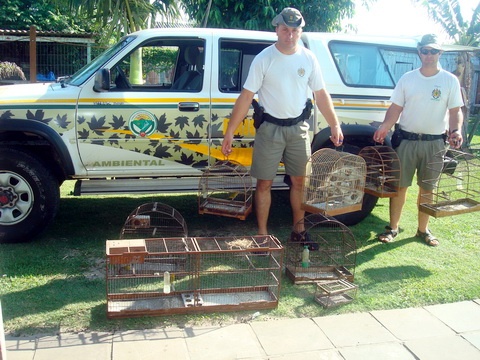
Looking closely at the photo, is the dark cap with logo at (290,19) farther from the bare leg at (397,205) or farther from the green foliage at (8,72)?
the green foliage at (8,72)

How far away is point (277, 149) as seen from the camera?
4.94 m

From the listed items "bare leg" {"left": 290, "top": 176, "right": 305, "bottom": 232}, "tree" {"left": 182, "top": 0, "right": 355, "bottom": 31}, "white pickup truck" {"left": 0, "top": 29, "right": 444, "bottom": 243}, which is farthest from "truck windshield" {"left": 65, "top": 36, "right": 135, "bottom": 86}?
"tree" {"left": 182, "top": 0, "right": 355, "bottom": 31}

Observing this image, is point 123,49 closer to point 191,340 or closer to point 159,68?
point 159,68

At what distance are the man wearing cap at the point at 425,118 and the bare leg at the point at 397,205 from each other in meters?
0.01

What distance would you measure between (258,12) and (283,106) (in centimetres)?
564

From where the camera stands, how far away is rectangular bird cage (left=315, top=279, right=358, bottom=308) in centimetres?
415

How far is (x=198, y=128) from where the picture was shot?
17.7 feet

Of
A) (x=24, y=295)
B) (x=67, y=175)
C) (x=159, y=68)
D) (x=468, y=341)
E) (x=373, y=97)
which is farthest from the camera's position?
(x=159, y=68)

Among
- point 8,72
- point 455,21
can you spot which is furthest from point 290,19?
point 455,21

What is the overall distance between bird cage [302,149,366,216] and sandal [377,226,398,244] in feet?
2.43

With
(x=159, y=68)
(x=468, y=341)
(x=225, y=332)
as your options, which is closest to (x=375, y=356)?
(x=468, y=341)

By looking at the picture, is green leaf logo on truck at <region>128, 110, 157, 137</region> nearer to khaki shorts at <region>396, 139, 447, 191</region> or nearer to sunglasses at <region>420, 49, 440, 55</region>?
khaki shorts at <region>396, 139, 447, 191</region>

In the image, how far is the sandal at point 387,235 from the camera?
5.60 m

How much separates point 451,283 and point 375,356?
4.96 ft
